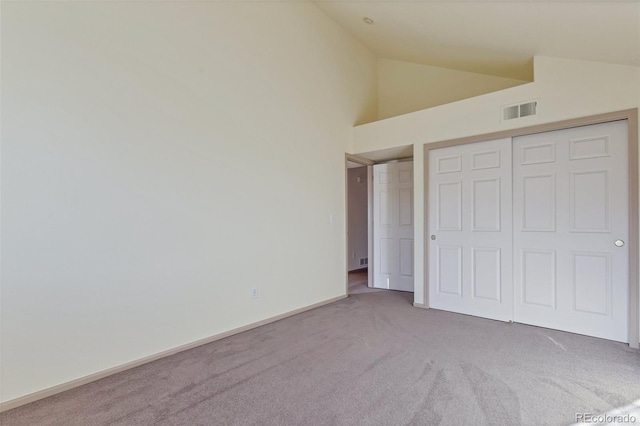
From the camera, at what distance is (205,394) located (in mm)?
2039

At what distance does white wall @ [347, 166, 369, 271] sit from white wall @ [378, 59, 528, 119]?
1956 millimetres

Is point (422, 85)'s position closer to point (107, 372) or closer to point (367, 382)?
point (367, 382)

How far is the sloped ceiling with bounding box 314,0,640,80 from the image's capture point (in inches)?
90.3

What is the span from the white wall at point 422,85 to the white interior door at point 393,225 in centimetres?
105

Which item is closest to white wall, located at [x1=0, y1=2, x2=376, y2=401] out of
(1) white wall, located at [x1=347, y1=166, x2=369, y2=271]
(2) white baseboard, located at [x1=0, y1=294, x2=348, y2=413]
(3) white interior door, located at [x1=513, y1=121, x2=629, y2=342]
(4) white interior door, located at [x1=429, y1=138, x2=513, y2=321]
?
(2) white baseboard, located at [x1=0, y1=294, x2=348, y2=413]

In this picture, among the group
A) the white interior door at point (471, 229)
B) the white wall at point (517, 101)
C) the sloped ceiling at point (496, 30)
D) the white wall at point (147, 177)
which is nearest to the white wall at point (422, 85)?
the sloped ceiling at point (496, 30)

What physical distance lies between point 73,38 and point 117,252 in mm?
1554

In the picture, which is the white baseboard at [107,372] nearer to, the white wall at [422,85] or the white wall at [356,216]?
the white wall at [356,216]

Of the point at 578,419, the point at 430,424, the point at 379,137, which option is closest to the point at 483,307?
the point at 578,419

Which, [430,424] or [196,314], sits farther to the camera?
[196,314]

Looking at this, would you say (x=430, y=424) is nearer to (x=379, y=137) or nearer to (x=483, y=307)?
(x=483, y=307)

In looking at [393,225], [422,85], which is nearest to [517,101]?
[422,85]

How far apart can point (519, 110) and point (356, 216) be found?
13.9 feet

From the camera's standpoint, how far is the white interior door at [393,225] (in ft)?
16.0
